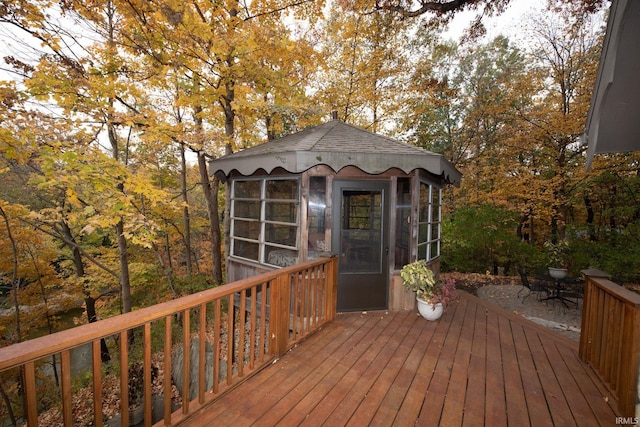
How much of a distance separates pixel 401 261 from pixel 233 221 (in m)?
2.94

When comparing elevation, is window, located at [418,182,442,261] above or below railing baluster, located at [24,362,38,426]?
above

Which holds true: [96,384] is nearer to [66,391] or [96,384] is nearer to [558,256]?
[66,391]

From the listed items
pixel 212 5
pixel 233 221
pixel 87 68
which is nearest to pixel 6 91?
pixel 87 68

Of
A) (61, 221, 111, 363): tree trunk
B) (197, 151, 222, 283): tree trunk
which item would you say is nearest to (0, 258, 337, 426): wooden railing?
(61, 221, 111, 363): tree trunk

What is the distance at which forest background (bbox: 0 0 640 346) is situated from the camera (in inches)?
180

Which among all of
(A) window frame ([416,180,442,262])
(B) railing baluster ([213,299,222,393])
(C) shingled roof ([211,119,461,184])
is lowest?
(B) railing baluster ([213,299,222,393])

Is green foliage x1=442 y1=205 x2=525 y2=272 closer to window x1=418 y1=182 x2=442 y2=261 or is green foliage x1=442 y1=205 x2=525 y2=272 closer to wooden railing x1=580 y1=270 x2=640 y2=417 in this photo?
window x1=418 y1=182 x2=442 y2=261

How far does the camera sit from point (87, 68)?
5062 mm

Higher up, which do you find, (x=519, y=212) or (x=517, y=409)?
(x=519, y=212)

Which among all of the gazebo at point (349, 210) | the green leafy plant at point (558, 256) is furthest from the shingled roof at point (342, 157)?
the green leafy plant at point (558, 256)

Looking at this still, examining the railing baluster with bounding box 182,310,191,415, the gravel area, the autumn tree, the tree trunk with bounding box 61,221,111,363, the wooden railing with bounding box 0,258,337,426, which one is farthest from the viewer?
the autumn tree

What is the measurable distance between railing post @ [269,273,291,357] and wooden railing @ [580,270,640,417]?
9.07 feet

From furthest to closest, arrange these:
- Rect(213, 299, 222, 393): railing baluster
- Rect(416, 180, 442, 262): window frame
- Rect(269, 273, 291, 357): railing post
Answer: Rect(416, 180, 442, 262): window frame
Rect(269, 273, 291, 357): railing post
Rect(213, 299, 222, 393): railing baluster

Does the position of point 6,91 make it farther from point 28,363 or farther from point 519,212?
point 519,212
